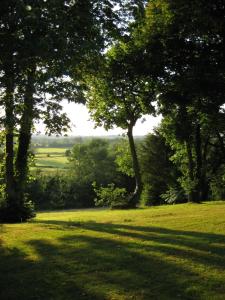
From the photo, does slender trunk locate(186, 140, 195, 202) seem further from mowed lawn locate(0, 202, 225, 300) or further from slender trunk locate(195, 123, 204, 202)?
mowed lawn locate(0, 202, 225, 300)

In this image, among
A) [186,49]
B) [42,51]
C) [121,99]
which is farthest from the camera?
[121,99]

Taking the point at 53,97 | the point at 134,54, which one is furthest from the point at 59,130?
the point at 134,54

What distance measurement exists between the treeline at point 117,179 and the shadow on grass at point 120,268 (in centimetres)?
2330

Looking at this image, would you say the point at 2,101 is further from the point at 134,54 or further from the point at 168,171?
the point at 168,171

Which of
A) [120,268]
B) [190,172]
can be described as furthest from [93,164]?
[120,268]

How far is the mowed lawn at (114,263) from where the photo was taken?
32.3 ft

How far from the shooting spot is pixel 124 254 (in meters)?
13.0

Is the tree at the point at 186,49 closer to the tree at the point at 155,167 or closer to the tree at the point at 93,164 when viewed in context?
the tree at the point at 155,167

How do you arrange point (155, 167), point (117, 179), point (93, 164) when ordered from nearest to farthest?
point (155, 167) → point (117, 179) → point (93, 164)

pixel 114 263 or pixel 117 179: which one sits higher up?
pixel 117 179


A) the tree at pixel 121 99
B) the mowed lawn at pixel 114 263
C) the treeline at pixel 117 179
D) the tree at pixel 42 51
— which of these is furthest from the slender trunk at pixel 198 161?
the mowed lawn at pixel 114 263

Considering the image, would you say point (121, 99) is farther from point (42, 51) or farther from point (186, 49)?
point (42, 51)

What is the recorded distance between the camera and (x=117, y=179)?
8662 cm

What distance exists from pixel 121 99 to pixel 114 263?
1112 inches
